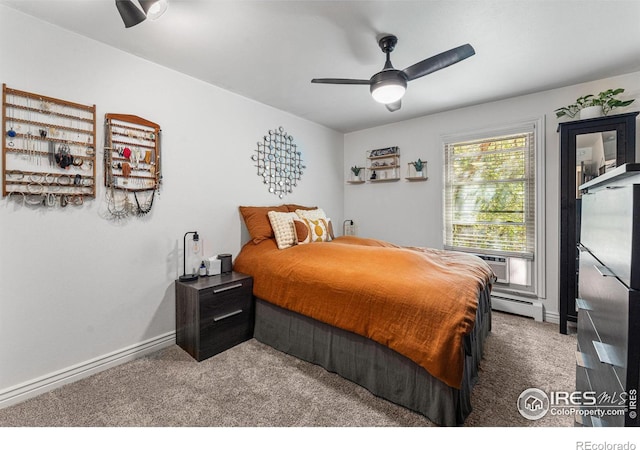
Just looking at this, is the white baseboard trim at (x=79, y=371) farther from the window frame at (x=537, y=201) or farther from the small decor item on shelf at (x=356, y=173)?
the window frame at (x=537, y=201)

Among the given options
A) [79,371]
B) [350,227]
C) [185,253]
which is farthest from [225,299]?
[350,227]

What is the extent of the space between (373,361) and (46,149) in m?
2.56

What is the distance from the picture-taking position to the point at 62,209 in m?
1.85

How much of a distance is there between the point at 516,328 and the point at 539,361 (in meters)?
0.67

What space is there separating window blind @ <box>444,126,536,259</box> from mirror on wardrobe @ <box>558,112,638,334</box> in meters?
0.43

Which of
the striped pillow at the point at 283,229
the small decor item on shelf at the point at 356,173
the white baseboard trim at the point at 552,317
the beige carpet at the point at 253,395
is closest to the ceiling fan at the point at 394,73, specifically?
the striped pillow at the point at 283,229

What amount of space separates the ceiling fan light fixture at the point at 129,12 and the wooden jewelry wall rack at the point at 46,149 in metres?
0.92

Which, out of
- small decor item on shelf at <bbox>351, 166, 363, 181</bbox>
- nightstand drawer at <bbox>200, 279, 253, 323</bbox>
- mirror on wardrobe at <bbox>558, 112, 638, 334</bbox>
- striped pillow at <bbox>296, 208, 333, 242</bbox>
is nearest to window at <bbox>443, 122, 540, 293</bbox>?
mirror on wardrobe at <bbox>558, 112, 638, 334</bbox>

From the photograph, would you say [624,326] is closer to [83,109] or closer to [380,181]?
[83,109]

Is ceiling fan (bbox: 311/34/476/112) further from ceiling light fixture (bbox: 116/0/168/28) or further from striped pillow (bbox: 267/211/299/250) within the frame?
striped pillow (bbox: 267/211/299/250)

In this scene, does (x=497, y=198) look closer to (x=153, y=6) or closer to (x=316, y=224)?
(x=316, y=224)

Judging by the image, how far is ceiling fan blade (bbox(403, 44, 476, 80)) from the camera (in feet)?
5.67
